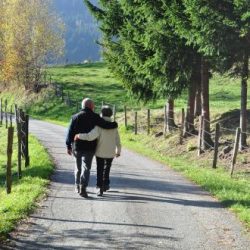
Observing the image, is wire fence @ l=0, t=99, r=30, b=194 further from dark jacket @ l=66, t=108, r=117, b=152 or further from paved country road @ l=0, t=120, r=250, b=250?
dark jacket @ l=66, t=108, r=117, b=152

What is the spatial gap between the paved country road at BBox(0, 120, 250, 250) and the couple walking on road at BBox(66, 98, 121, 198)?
457mm

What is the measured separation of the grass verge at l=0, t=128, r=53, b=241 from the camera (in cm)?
952

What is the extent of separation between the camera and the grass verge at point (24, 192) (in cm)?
952

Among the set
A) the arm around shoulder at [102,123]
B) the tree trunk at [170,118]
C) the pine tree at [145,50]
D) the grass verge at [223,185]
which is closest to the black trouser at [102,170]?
the arm around shoulder at [102,123]

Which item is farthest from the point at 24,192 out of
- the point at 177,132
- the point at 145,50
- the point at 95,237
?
the point at 177,132

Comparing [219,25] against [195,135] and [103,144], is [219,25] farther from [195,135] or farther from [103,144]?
[195,135]

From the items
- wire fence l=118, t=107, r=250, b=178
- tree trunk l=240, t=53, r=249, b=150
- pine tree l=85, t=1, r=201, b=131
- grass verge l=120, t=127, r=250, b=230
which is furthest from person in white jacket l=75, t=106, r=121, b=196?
pine tree l=85, t=1, r=201, b=131

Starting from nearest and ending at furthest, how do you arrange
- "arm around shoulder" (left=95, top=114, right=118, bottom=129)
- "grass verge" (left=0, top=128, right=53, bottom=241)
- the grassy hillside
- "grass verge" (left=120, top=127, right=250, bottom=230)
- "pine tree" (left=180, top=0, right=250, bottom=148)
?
"grass verge" (left=0, top=128, right=53, bottom=241), "grass verge" (left=120, top=127, right=250, bottom=230), "arm around shoulder" (left=95, top=114, right=118, bottom=129), the grassy hillside, "pine tree" (left=180, top=0, right=250, bottom=148)

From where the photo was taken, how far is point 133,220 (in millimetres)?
9688

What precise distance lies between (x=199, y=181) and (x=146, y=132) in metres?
15.2

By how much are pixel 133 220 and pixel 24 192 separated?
3.53 meters

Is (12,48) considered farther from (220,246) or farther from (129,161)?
(220,246)

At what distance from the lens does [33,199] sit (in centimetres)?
1130

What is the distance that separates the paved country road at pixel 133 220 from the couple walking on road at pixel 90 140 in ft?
1.50
